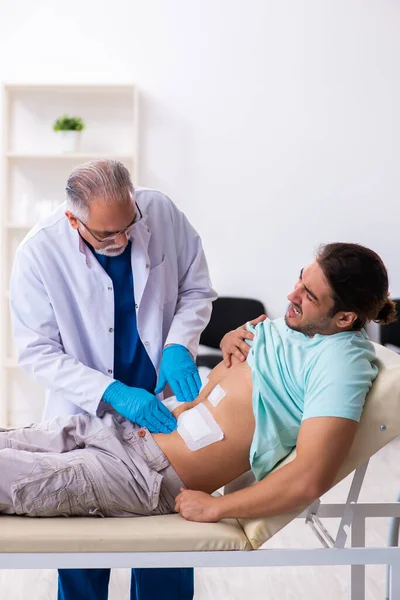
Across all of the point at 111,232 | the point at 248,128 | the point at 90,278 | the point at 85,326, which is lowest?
the point at 85,326

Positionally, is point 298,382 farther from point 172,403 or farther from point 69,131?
point 69,131

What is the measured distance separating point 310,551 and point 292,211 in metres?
2.96

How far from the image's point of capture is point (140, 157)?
4.11 m

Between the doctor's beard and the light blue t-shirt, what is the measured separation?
412mm

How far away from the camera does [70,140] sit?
391 cm

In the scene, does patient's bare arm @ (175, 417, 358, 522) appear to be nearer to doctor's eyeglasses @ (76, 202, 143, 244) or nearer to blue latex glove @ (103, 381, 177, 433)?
blue latex glove @ (103, 381, 177, 433)

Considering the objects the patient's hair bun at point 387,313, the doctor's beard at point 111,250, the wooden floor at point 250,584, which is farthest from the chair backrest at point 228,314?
the patient's hair bun at point 387,313

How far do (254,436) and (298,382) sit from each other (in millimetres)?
140

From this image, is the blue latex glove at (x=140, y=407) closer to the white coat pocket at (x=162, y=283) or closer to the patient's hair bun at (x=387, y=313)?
the white coat pocket at (x=162, y=283)

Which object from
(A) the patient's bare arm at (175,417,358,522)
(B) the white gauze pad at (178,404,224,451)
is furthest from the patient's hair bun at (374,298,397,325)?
(B) the white gauze pad at (178,404,224,451)

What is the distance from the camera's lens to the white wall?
13.3 feet

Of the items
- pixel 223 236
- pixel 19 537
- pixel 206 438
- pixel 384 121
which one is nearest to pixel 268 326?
pixel 206 438

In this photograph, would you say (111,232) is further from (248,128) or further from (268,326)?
(248,128)

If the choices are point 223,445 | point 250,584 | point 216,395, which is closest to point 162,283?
point 216,395
